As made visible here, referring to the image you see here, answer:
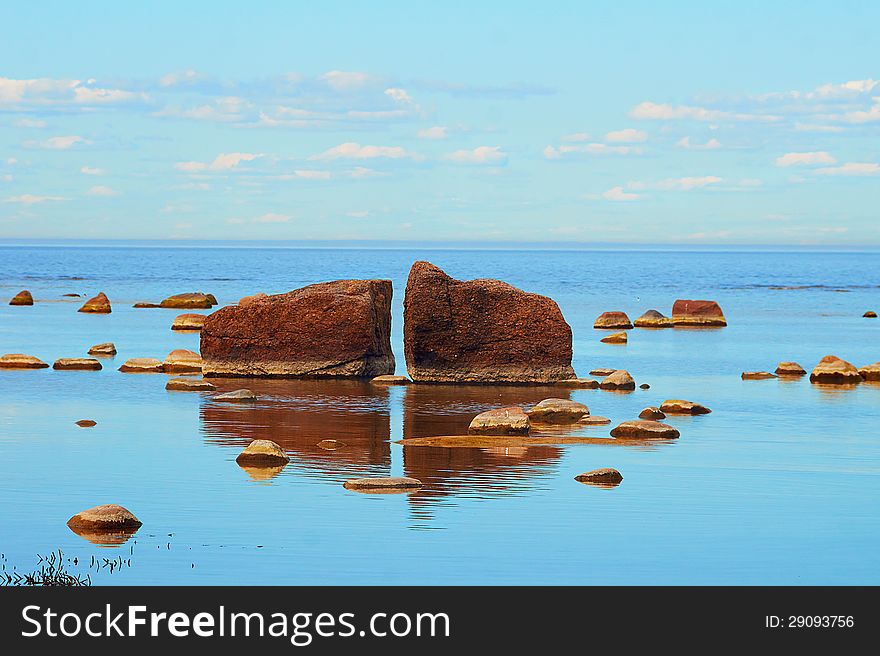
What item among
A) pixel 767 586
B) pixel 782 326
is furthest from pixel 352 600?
pixel 782 326

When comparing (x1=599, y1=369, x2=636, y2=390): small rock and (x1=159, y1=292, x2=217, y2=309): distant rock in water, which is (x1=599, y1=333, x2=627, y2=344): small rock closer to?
(x1=599, y1=369, x2=636, y2=390): small rock

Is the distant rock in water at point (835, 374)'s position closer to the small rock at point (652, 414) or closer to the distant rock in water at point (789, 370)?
the distant rock in water at point (789, 370)

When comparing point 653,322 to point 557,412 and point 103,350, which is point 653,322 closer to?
point 103,350

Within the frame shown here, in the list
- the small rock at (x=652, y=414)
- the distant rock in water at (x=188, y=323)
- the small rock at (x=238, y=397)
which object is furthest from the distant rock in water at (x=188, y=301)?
the small rock at (x=652, y=414)

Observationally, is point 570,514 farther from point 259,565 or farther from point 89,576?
point 89,576

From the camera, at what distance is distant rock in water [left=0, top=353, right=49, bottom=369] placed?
33.9 metres

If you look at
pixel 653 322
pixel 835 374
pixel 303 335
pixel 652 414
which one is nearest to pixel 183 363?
pixel 303 335

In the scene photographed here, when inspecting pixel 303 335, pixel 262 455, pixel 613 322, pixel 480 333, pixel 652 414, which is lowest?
pixel 613 322

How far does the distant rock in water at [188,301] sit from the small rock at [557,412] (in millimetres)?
47362

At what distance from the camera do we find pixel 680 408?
26125 mm

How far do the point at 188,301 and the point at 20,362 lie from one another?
122 ft

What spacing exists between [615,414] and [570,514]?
1009 cm

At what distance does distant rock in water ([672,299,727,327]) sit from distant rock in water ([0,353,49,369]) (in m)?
30.6

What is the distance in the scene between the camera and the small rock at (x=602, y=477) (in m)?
18.1
